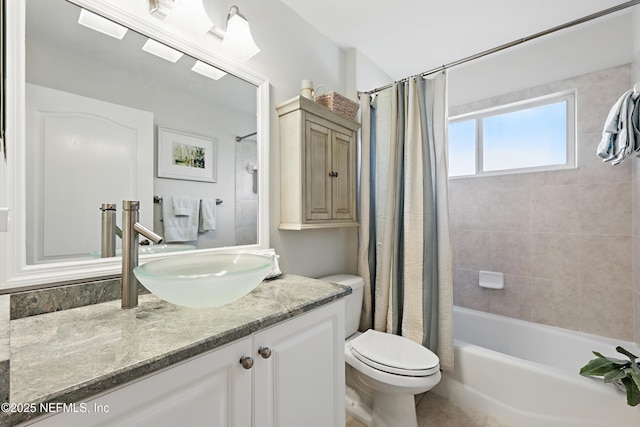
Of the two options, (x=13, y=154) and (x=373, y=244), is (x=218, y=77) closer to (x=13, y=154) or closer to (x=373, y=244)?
(x=13, y=154)

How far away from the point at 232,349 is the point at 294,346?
0.78 ft

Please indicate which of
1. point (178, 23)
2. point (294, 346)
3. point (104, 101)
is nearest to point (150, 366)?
Answer: point (294, 346)

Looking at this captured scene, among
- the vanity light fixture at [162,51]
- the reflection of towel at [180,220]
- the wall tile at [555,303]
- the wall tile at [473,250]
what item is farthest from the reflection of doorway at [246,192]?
the wall tile at [555,303]

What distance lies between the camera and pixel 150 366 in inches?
22.7

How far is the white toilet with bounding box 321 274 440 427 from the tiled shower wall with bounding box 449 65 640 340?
1.33 m

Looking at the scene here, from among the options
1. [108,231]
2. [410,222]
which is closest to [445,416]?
[410,222]

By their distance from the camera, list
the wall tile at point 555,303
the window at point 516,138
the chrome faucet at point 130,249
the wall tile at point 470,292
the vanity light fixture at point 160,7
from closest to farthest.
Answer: the chrome faucet at point 130,249 → the vanity light fixture at point 160,7 → the wall tile at point 555,303 → the window at point 516,138 → the wall tile at point 470,292

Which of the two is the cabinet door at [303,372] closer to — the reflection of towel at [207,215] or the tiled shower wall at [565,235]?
the reflection of towel at [207,215]

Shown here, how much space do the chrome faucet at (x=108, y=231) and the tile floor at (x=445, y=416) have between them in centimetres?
152

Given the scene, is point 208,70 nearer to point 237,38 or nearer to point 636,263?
point 237,38

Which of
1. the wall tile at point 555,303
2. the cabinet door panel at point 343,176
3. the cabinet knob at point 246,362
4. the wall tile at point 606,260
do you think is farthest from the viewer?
the wall tile at point 555,303

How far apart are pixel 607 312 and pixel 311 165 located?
2282 millimetres

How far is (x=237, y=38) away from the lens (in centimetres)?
134

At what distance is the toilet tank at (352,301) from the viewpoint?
1.78m
